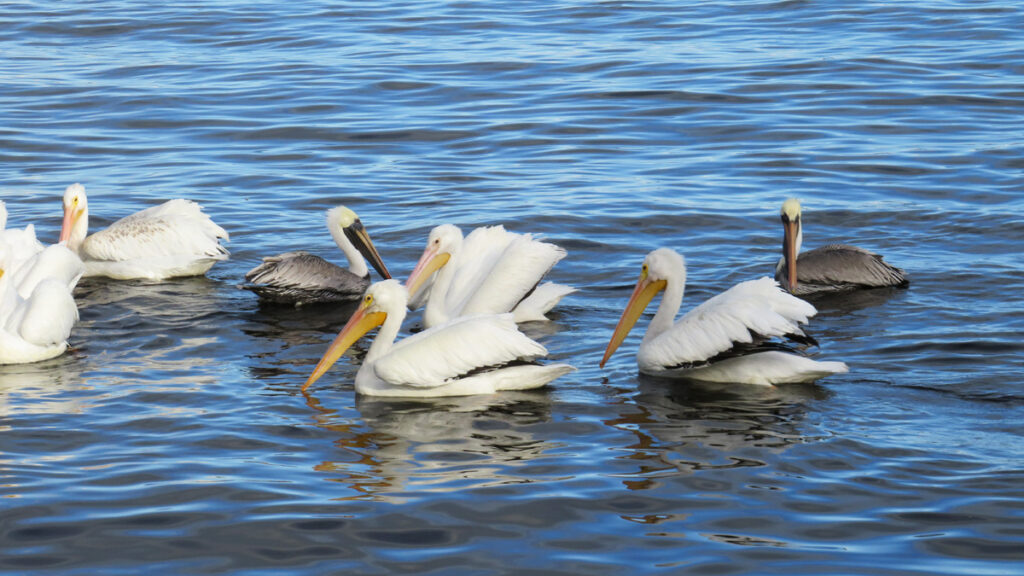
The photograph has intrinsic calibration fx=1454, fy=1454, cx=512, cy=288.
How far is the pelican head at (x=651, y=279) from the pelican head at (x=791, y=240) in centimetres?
134

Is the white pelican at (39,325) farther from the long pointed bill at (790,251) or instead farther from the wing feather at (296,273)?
the long pointed bill at (790,251)

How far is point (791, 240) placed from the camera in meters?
8.90

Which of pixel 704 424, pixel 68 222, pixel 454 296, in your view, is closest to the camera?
pixel 704 424

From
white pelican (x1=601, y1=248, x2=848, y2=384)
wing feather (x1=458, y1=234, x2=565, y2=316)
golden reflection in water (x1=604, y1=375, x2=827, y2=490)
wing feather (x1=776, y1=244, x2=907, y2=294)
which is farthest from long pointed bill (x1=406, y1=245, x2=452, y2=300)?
wing feather (x1=776, y1=244, x2=907, y2=294)

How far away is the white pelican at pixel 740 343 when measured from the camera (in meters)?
6.92

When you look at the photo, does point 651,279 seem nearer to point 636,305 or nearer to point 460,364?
point 636,305

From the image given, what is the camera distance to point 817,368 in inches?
270

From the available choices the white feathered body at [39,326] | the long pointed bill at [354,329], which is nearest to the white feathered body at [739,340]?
the long pointed bill at [354,329]

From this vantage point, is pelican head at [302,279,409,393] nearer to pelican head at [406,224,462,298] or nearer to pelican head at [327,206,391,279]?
pelican head at [406,224,462,298]

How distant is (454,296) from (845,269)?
238cm

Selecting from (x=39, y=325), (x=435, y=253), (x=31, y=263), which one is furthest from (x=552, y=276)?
(x=39, y=325)

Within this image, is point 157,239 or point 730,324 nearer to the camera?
point 730,324

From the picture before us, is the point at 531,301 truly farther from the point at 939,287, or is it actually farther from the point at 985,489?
the point at 985,489

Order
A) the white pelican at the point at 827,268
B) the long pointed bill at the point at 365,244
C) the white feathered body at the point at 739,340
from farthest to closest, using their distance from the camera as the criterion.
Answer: the long pointed bill at the point at 365,244 < the white pelican at the point at 827,268 < the white feathered body at the point at 739,340
